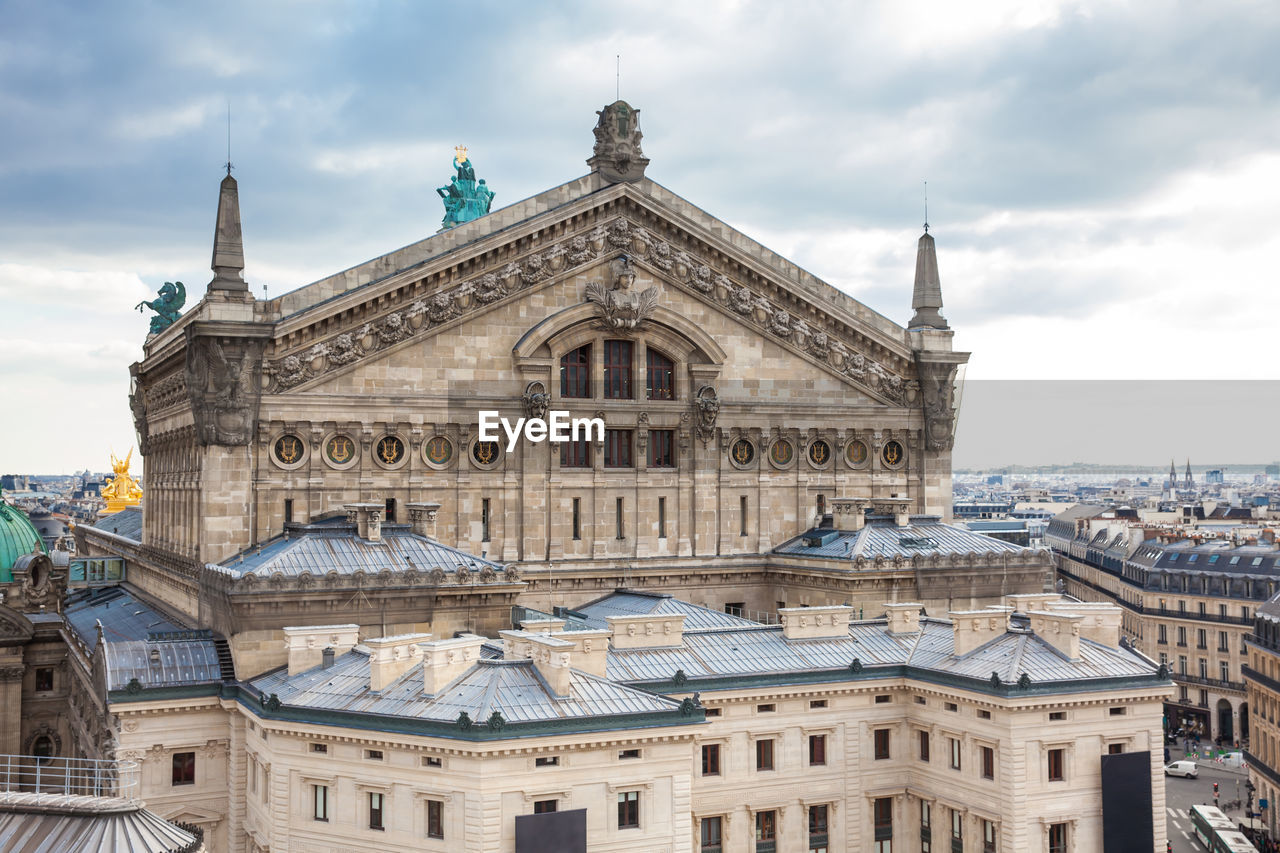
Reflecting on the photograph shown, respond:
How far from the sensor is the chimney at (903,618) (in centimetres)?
6500

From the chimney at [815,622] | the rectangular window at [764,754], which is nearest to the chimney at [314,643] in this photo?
the rectangular window at [764,754]

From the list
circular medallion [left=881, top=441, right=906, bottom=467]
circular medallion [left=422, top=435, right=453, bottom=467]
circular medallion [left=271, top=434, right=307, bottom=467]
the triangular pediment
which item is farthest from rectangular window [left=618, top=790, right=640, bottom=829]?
circular medallion [left=881, top=441, right=906, bottom=467]

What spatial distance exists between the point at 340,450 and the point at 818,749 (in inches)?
1018

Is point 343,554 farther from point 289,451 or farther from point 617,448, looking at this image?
point 617,448

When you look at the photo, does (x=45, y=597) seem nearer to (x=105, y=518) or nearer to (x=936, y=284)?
(x=105, y=518)

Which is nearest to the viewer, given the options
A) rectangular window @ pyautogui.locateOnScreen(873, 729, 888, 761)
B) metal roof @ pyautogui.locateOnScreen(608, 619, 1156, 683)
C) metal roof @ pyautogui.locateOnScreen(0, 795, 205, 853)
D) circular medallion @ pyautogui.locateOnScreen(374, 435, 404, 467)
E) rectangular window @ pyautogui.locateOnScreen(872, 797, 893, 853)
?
metal roof @ pyautogui.locateOnScreen(0, 795, 205, 853)

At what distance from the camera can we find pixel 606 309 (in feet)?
236

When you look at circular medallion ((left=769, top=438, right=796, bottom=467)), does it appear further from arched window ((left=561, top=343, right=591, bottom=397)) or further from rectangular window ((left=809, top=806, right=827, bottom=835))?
rectangular window ((left=809, top=806, right=827, bottom=835))

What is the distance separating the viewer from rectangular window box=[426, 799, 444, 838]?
4838 centimetres

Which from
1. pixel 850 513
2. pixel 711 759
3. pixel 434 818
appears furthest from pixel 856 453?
pixel 434 818

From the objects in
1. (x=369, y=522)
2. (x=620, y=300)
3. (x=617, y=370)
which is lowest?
(x=369, y=522)

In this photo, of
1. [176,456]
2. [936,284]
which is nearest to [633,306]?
[936,284]

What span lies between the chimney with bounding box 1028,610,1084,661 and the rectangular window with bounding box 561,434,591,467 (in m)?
23.7

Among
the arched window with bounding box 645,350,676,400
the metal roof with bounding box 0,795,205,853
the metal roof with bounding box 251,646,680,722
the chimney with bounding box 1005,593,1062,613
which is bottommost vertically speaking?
the metal roof with bounding box 0,795,205,853
